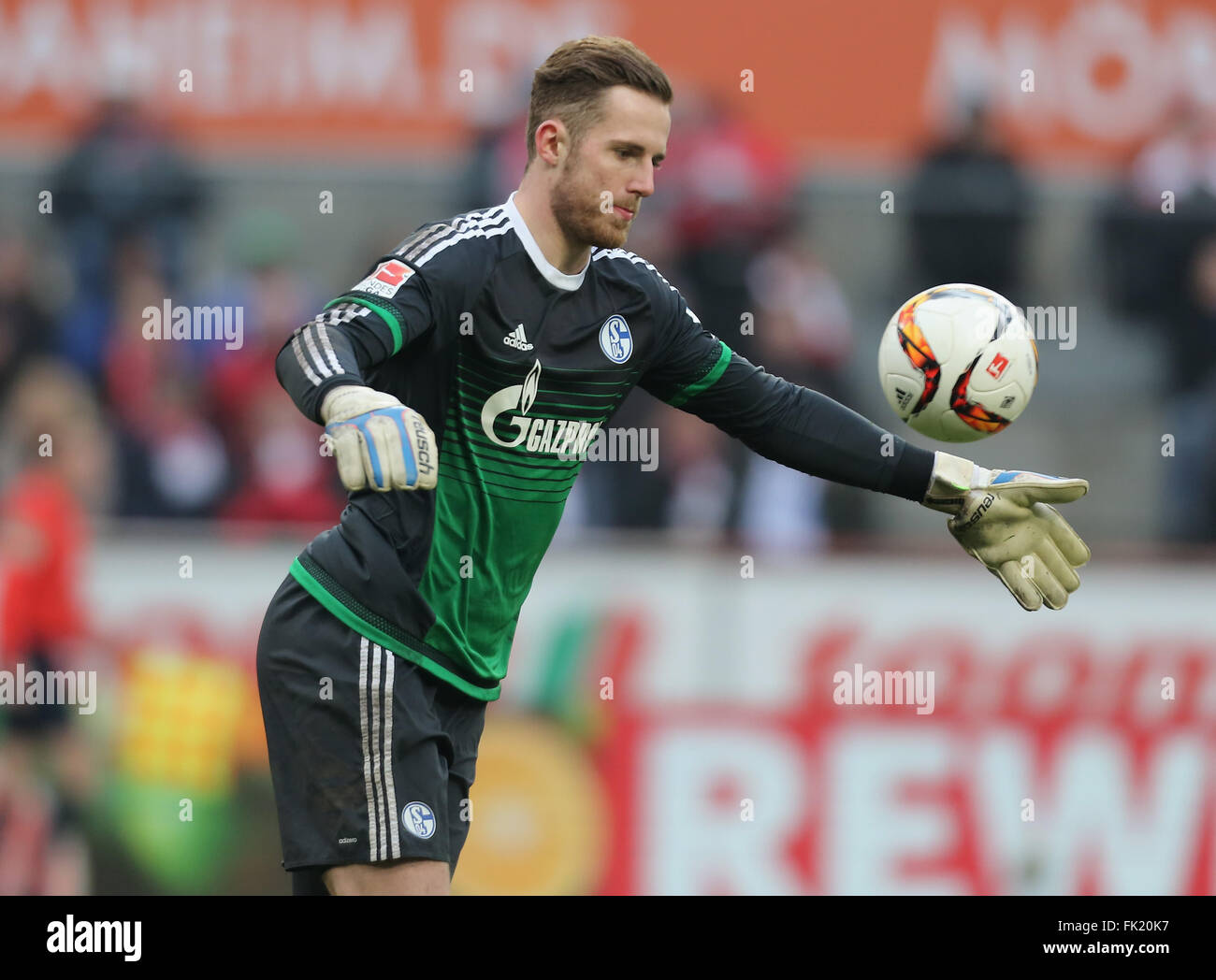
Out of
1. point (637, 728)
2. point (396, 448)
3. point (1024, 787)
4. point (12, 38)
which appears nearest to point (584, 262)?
point (396, 448)

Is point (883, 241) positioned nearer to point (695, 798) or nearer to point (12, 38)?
point (695, 798)

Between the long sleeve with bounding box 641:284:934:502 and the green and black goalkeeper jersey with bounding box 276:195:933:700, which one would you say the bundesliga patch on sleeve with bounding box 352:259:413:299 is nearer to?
the green and black goalkeeper jersey with bounding box 276:195:933:700

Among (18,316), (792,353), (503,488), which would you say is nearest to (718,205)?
(792,353)

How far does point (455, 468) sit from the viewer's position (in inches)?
199

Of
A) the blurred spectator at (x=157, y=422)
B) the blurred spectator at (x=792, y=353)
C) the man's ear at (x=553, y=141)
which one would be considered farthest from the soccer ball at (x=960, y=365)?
the blurred spectator at (x=157, y=422)

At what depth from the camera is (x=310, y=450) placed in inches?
380

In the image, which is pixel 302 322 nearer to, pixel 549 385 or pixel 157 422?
pixel 157 422

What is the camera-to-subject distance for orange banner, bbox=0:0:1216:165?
483 inches

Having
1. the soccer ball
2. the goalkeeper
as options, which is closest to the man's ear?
the goalkeeper

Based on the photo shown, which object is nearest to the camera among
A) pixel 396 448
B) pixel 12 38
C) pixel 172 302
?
pixel 396 448

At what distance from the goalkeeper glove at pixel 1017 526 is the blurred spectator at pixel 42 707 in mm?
4996

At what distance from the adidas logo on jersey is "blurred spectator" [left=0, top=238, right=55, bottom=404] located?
5.67 m

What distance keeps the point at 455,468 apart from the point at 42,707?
4596 mm

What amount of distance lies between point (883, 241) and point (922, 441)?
169 cm
